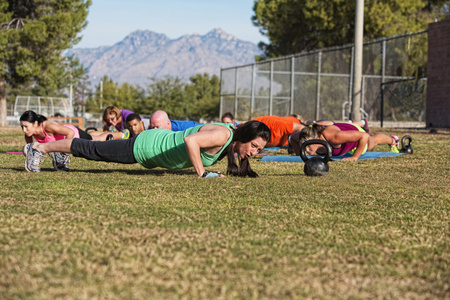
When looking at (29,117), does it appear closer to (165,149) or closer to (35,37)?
(165,149)

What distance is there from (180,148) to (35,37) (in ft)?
81.7

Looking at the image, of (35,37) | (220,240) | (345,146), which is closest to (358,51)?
(345,146)

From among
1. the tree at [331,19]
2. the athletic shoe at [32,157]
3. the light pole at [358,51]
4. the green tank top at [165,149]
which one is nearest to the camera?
the green tank top at [165,149]

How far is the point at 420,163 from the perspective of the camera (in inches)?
368

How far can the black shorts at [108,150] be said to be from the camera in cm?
659

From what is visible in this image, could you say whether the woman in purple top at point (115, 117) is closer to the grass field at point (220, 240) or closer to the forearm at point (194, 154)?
the grass field at point (220, 240)

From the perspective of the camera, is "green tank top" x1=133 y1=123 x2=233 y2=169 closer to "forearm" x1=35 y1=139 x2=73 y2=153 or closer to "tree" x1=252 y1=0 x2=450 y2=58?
"forearm" x1=35 y1=139 x2=73 y2=153

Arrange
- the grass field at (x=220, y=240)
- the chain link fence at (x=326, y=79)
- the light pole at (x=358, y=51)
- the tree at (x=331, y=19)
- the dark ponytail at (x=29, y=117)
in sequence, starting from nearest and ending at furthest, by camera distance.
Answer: the grass field at (x=220, y=240), the dark ponytail at (x=29, y=117), the light pole at (x=358, y=51), the chain link fence at (x=326, y=79), the tree at (x=331, y=19)

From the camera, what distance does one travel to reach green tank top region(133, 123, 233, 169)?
6496 mm

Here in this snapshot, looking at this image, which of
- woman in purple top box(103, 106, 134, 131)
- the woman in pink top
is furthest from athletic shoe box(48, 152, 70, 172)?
woman in purple top box(103, 106, 134, 131)

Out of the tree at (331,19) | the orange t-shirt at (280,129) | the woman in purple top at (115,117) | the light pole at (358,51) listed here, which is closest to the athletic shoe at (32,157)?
the woman in purple top at (115,117)

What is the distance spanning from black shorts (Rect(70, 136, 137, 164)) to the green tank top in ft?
0.31

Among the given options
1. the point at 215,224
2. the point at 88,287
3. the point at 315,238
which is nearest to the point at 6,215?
the point at 215,224

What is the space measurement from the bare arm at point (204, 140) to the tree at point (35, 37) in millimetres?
24714
